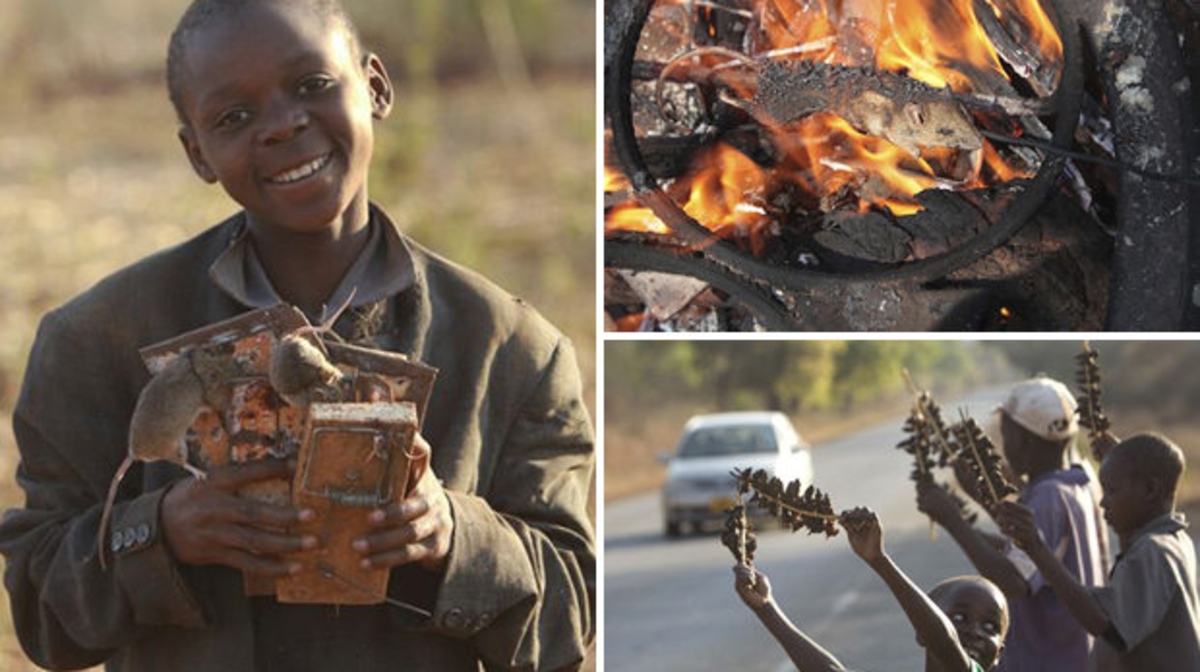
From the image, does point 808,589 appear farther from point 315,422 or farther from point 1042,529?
point 315,422

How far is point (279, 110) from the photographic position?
282 centimetres

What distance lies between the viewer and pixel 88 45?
11258 mm

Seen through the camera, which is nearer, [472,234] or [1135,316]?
[1135,316]

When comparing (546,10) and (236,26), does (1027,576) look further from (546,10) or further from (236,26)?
(546,10)

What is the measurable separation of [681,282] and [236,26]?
1.15m

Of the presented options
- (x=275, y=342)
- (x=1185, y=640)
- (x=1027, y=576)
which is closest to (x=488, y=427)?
(x=275, y=342)

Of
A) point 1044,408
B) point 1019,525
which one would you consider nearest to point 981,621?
point 1019,525

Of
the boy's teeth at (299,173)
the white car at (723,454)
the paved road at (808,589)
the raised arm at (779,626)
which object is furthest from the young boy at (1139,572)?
the white car at (723,454)

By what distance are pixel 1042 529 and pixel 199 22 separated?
1591 mm

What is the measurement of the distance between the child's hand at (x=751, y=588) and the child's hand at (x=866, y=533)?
153mm

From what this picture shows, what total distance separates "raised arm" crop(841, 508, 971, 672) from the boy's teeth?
904 mm

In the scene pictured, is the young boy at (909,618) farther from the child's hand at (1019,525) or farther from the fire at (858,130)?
the fire at (858,130)

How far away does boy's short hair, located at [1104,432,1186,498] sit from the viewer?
10.8ft

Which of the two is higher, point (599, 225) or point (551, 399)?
point (599, 225)
